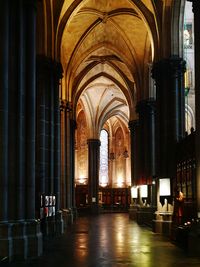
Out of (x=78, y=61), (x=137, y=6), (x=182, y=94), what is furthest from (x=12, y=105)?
(x=78, y=61)

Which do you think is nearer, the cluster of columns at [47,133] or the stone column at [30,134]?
the stone column at [30,134]

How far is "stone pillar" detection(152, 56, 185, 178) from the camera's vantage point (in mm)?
21641

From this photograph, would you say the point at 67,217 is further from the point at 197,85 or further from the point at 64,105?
the point at 197,85

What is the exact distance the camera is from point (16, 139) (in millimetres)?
13508

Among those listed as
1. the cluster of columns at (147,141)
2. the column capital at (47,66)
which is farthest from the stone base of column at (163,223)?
the cluster of columns at (147,141)

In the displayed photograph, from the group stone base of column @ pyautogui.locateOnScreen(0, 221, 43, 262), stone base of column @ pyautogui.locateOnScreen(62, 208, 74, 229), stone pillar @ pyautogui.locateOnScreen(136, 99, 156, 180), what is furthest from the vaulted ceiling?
stone base of column @ pyautogui.locateOnScreen(0, 221, 43, 262)

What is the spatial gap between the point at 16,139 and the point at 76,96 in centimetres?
2769

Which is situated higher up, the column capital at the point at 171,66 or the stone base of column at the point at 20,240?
the column capital at the point at 171,66

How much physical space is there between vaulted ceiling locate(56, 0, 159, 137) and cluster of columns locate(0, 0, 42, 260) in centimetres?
1035

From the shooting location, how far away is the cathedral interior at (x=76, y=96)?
44.2 feet

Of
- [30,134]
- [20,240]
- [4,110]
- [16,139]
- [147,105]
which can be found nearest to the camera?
[20,240]

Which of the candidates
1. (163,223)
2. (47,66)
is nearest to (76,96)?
(47,66)

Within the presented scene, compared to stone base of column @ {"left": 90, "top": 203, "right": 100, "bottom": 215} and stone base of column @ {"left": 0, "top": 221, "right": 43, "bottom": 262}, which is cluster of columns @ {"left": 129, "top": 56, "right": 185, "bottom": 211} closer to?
stone base of column @ {"left": 0, "top": 221, "right": 43, "bottom": 262}

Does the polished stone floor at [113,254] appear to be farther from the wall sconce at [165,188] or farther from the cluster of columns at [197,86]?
the wall sconce at [165,188]
